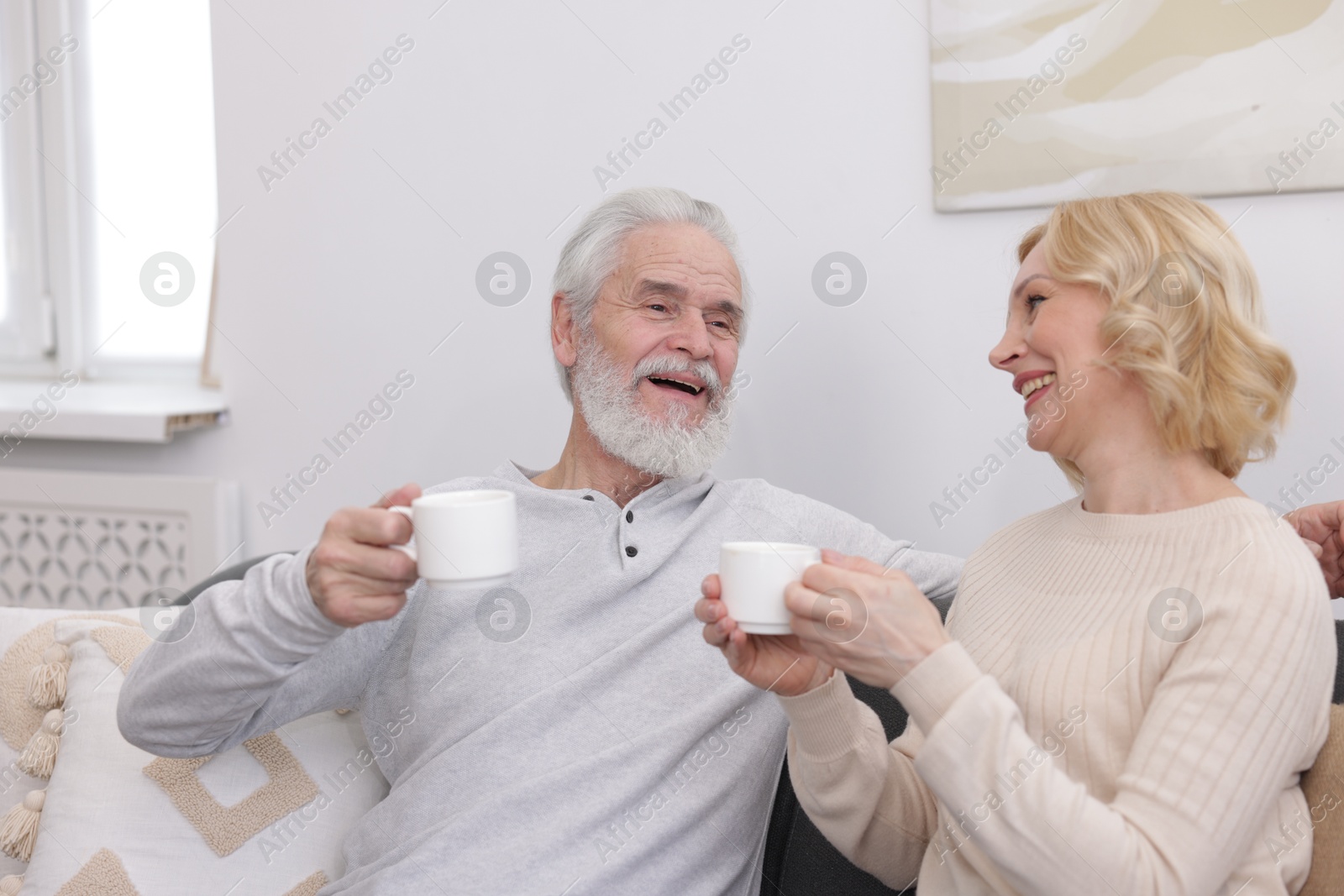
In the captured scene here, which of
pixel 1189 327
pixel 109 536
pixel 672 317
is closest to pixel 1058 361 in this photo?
pixel 1189 327

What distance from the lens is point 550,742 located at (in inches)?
56.2

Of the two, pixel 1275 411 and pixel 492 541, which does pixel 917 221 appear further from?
pixel 492 541

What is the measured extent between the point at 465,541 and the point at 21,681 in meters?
1.06

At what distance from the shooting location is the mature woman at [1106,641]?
96 cm

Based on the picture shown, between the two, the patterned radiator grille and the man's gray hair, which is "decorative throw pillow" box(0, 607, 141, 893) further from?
the man's gray hair

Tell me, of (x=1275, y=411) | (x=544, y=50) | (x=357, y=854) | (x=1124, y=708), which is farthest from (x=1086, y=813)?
(x=544, y=50)

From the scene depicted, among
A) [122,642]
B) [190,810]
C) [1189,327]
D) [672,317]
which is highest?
[1189,327]

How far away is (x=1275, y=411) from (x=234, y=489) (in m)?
2.14

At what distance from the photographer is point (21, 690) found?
5.42 ft

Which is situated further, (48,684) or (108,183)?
(108,183)

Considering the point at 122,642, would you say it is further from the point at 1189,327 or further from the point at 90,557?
the point at 1189,327

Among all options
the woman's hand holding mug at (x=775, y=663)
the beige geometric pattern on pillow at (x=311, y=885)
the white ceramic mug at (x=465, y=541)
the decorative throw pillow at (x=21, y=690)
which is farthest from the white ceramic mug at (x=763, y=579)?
the decorative throw pillow at (x=21, y=690)

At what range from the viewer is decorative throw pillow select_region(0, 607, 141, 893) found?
1.60 m

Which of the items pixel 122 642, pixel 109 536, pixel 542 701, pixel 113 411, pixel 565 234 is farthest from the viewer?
pixel 109 536
